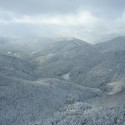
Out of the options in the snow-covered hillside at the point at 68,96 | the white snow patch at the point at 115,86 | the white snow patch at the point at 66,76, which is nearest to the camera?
the snow-covered hillside at the point at 68,96

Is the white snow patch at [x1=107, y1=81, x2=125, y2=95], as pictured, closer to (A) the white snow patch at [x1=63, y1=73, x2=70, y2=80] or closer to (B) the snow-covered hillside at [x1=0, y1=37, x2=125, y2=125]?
(B) the snow-covered hillside at [x1=0, y1=37, x2=125, y2=125]

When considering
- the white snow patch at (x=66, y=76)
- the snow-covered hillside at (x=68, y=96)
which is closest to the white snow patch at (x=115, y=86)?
the snow-covered hillside at (x=68, y=96)

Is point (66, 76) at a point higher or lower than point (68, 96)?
higher

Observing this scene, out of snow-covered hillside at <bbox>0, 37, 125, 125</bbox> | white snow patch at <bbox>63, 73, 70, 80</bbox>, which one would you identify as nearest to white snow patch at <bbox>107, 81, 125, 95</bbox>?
snow-covered hillside at <bbox>0, 37, 125, 125</bbox>

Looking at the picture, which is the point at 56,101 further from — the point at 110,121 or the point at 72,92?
the point at 110,121

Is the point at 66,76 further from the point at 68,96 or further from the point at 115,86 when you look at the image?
the point at 68,96

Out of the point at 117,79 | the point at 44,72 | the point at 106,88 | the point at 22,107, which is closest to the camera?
the point at 22,107

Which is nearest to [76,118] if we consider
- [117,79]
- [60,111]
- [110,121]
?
[110,121]

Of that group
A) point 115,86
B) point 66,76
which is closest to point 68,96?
point 115,86

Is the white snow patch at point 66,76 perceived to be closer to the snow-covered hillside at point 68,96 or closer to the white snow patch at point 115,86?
the snow-covered hillside at point 68,96

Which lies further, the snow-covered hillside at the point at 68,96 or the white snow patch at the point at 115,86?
the white snow patch at the point at 115,86

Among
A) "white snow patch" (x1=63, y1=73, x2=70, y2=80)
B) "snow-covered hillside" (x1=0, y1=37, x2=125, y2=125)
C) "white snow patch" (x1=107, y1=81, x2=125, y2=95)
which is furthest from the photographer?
"white snow patch" (x1=63, y1=73, x2=70, y2=80)
